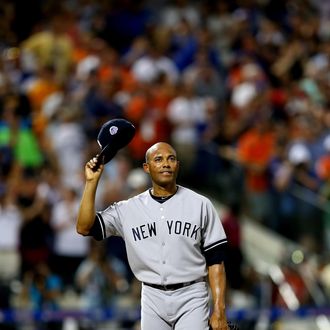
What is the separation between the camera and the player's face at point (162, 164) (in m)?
6.72

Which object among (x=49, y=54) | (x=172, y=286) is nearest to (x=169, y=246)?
(x=172, y=286)

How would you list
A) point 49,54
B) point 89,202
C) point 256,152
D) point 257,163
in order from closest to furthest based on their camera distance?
point 89,202 → point 257,163 → point 256,152 → point 49,54

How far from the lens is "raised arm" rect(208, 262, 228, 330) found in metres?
6.43

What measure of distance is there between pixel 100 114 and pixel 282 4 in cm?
626

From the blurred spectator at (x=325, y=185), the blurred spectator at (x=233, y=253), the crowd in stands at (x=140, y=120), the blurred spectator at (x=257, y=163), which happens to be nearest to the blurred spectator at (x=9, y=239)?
the crowd in stands at (x=140, y=120)

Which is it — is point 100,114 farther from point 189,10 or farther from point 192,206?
point 192,206

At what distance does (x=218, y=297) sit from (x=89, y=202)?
3.25 feet

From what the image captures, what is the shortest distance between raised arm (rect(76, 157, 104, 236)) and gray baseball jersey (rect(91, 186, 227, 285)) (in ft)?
0.27

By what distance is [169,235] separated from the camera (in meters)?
6.68

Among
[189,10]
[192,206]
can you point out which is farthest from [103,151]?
[189,10]

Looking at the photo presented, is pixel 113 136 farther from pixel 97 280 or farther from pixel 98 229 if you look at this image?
pixel 97 280

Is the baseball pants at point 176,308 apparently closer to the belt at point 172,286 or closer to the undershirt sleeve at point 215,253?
the belt at point 172,286

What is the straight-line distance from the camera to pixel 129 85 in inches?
557

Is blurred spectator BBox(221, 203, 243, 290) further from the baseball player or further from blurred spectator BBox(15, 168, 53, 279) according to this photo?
the baseball player
